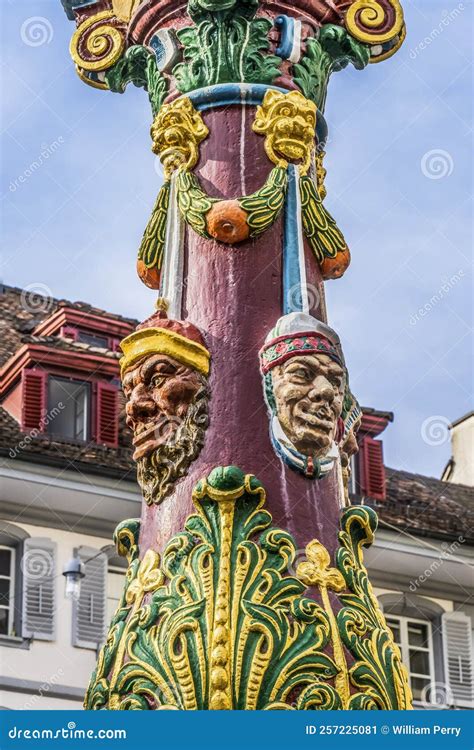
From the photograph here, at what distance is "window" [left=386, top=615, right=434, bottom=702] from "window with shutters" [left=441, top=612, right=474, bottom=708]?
23 cm

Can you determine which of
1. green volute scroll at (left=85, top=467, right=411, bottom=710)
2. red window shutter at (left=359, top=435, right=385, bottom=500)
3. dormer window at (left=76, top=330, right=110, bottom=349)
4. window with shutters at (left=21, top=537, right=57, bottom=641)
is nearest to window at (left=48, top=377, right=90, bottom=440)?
dormer window at (left=76, top=330, right=110, bottom=349)

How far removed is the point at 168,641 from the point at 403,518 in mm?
19070

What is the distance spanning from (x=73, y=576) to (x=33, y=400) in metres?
2.58

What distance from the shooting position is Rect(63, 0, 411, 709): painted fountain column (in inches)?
→ 325

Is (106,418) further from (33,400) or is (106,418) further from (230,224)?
(230,224)

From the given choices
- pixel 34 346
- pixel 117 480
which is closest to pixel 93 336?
pixel 34 346

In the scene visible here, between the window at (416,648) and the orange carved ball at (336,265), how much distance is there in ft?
58.7

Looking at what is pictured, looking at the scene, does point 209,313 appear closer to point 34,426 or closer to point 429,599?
point 34,426

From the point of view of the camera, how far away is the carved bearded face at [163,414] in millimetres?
8836

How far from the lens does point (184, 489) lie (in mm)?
8734

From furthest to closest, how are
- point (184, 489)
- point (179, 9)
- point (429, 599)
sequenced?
point (429, 599)
point (179, 9)
point (184, 489)

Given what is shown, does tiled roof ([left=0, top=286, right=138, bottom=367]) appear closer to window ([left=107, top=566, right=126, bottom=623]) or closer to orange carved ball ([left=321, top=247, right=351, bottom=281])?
window ([left=107, top=566, right=126, bottom=623])

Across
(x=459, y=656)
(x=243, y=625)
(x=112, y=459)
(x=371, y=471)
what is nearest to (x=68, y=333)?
(x=112, y=459)

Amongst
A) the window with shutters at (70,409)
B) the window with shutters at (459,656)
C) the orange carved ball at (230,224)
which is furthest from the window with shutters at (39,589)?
the orange carved ball at (230,224)
